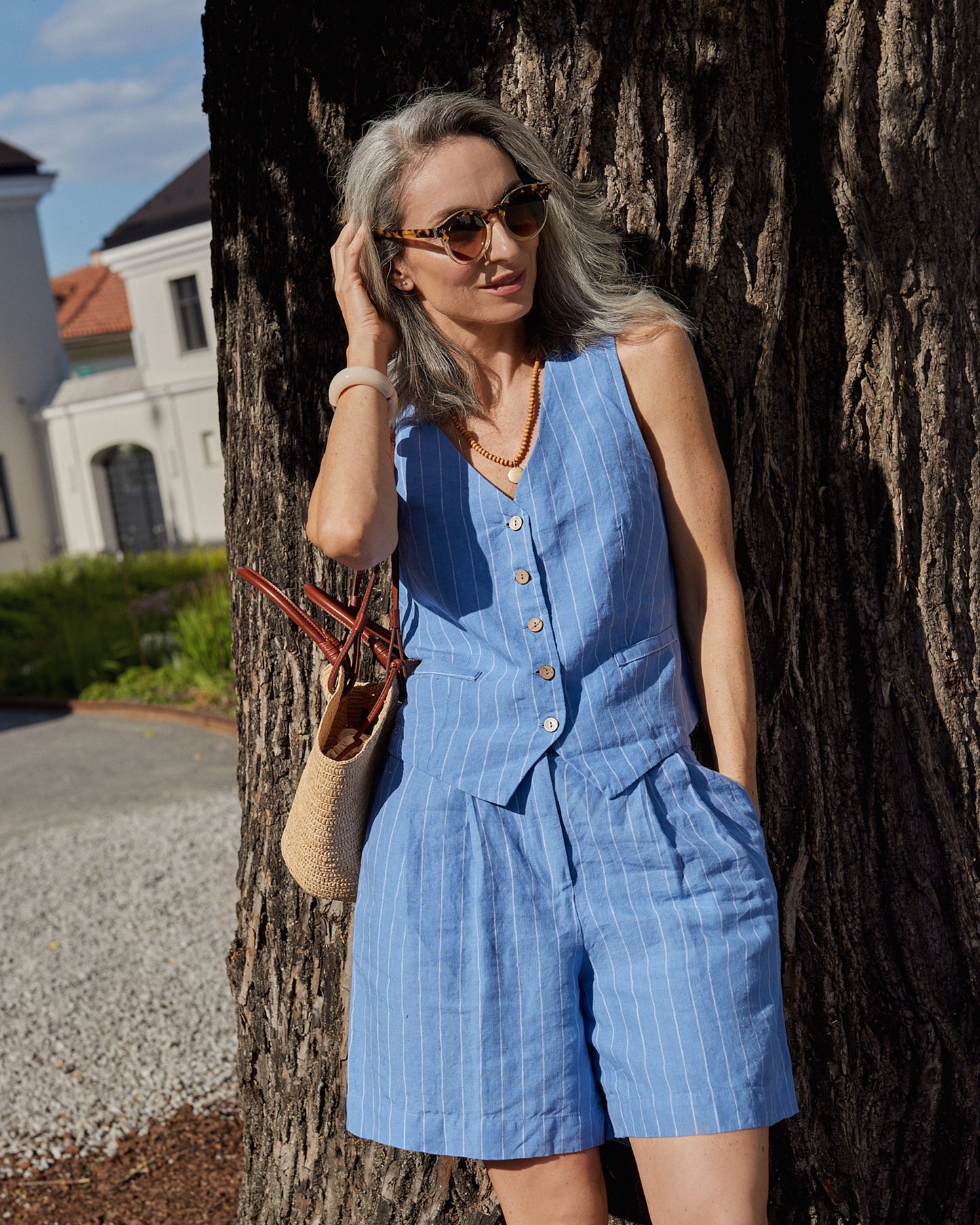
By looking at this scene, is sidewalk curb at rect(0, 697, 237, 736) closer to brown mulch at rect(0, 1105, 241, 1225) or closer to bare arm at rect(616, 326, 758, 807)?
brown mulch at rect(0, 1105, 241, 1225)

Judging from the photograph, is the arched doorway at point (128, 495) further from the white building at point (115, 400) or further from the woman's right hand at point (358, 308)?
the woman's right hand at point (358, 308)

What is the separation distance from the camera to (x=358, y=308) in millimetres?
2205

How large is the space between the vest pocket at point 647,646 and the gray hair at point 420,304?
533 millimetres

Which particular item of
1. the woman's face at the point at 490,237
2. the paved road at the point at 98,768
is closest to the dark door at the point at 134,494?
the paved road at the point at 98,768

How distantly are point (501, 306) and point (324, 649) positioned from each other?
736 millimetres

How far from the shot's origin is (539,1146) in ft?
6.18

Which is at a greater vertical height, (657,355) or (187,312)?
(187,312)

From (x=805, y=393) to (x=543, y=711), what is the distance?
0.97 m

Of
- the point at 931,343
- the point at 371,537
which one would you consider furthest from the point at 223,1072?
the point at 931,343

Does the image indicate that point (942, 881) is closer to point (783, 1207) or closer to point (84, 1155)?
point (783, 1207)

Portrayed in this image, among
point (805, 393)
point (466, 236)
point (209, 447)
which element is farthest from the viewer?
point (209, 447)

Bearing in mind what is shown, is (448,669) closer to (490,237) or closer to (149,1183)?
(490,237)

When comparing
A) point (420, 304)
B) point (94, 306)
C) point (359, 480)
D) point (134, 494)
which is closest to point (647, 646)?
point (359, 480)

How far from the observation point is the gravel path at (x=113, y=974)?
410cm
